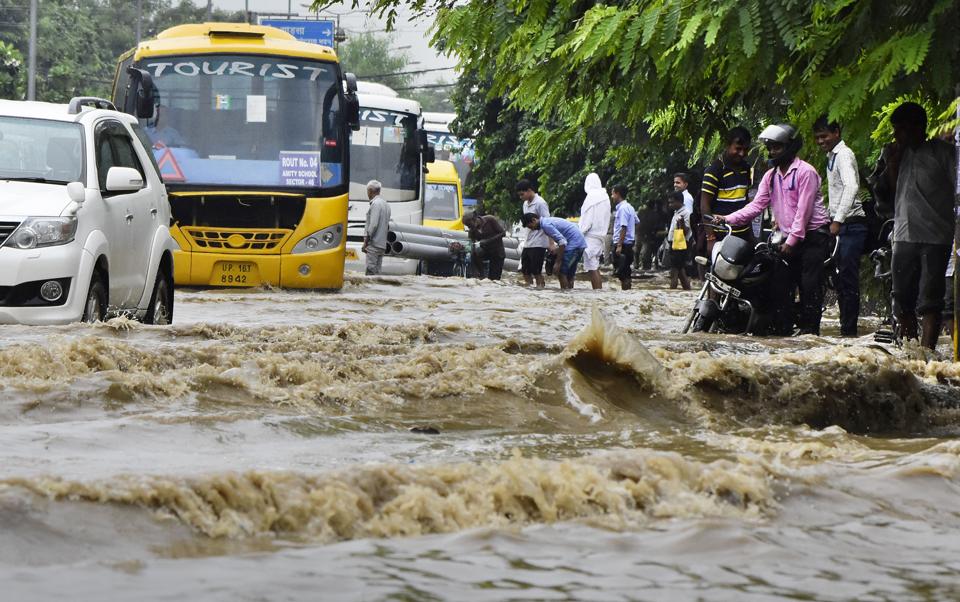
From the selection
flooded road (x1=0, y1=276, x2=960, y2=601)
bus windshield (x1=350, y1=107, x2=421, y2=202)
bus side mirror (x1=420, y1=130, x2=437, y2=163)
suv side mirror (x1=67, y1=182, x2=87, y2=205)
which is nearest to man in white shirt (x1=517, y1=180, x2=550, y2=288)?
bus side mirror (x1=420, y1=130, x2=437, y2=163)

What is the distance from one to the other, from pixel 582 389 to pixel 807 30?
1.96m

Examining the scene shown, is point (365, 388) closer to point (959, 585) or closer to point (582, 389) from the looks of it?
point (582, 389)

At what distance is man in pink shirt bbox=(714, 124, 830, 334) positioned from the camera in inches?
458

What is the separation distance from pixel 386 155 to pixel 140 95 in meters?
10.6

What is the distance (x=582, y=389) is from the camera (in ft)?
25.9

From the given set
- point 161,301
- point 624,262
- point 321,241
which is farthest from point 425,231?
point 161,301

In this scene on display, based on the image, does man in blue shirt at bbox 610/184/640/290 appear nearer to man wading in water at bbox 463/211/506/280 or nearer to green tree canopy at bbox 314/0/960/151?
man wading in water at bbox 463/211/506/280

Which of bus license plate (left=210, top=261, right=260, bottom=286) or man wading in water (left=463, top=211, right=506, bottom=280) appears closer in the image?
bus license plate (left=210, top=261, right=260, bottom=286)

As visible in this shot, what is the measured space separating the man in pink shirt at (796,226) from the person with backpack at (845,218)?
5.6 inches

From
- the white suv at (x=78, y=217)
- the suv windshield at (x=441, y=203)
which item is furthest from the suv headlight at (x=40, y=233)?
the suv windshield at (x=441, y=203)

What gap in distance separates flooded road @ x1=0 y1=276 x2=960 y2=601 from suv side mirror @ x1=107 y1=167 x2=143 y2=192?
0.93 meters

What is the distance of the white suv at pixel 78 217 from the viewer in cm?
980

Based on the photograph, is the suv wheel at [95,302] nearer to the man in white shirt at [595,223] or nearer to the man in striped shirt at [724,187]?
the man in striped shirt at [724,187]

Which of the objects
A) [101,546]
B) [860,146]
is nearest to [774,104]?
[860,146]
